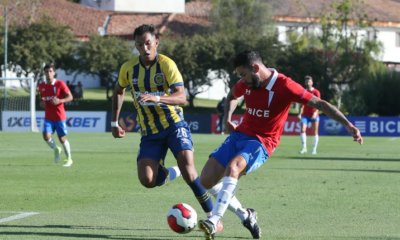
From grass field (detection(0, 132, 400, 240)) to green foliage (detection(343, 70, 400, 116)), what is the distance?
3342cm

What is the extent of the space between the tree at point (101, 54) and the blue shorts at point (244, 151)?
48530mm

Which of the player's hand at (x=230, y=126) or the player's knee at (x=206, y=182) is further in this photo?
the player's hand at (x=230, y=126)

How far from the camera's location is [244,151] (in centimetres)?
718

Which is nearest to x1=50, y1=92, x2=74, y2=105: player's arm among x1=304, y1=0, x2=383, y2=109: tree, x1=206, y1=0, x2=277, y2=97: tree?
x1=206, y1=0, x2=277, y2=97: tree

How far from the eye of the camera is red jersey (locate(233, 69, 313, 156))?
7.20 metres

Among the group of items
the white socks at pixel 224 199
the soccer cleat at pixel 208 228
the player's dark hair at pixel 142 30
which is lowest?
the soccer cleat at pixel 208 228

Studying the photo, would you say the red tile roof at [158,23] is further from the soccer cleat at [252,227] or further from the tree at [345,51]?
the soccer cleat at [252,227]

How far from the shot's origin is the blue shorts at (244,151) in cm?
718

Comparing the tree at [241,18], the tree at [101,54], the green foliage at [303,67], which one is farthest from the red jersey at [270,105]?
the tree at [241,18]

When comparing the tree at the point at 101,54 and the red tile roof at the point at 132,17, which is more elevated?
the red tile roof at the point at 132,17

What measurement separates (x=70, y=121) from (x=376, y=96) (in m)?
23.4

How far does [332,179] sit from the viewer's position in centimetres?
1364

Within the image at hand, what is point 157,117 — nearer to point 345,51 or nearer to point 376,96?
point 376,96

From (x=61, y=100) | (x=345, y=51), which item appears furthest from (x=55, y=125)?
(x=345, y=51)
